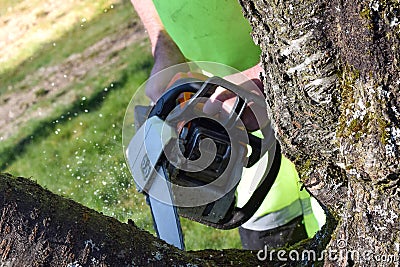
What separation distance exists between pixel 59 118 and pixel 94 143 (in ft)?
1.32

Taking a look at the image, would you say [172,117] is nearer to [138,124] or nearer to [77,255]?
[138,124]

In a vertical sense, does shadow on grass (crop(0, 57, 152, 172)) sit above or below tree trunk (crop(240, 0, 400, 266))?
below

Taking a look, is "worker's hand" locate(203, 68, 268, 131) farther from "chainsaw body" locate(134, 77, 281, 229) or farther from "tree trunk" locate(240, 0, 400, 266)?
"tree trunk" locate(240, 0, 400, 266)

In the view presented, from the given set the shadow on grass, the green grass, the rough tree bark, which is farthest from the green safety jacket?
the shadow on grass

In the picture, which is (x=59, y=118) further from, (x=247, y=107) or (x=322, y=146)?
(x=322, y=146)

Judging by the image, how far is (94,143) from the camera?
3.40 meters

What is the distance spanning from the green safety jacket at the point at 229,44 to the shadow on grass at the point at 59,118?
1.84 metres

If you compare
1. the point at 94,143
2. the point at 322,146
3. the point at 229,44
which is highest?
the point at 322,146

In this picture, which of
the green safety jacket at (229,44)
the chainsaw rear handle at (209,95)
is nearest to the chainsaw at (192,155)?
the chainsaw rear handle at (209,95)

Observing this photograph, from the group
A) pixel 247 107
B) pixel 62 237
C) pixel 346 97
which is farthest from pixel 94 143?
pixel 346 97

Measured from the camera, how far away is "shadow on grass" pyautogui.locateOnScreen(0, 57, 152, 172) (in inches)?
140

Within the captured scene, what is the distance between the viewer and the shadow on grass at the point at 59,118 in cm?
356

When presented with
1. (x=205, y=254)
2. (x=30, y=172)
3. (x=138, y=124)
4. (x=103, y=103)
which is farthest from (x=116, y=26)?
(x=205, y=254)

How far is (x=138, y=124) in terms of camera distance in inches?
54.9
